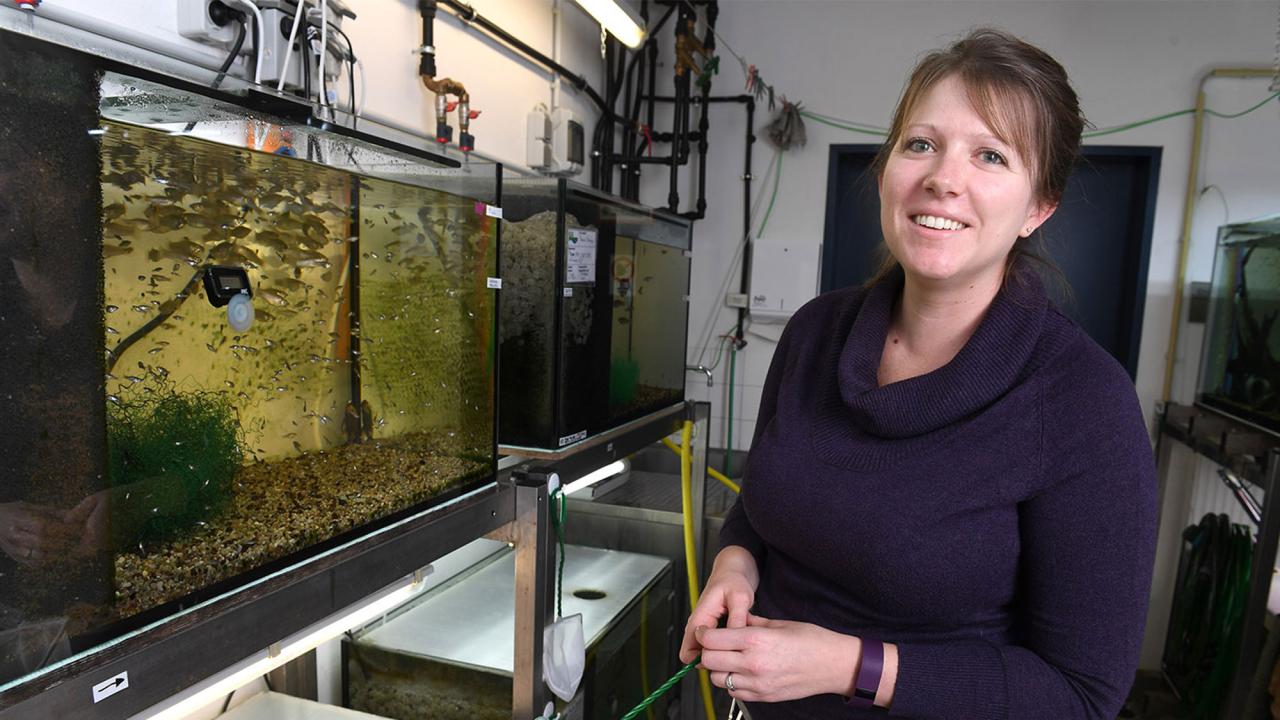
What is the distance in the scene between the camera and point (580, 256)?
56.5 inches

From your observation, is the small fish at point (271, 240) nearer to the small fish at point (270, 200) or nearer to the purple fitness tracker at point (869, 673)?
the small fish at point (270, 200)

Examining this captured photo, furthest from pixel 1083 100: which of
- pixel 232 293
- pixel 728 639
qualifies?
pixel 232 293

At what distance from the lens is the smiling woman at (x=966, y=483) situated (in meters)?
0.82

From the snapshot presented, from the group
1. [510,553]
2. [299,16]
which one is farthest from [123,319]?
[510,553]

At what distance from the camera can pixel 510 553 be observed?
215cm

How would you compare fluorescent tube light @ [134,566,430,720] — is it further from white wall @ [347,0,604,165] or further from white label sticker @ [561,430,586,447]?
white wall @ [347,0,604,165]

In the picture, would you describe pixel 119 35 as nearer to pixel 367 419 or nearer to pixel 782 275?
pixel 367 419

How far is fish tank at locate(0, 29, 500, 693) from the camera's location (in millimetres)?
581

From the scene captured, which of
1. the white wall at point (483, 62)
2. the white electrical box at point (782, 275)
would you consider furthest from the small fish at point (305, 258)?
the white electrical box at point (782, 275)

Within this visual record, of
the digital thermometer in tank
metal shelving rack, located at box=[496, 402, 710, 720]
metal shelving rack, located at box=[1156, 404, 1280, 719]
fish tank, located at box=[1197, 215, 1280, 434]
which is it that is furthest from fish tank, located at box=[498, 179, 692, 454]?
fish tank, located at box=[1197, 215, 1280, 434]

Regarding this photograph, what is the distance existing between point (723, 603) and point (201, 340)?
699 millimetres

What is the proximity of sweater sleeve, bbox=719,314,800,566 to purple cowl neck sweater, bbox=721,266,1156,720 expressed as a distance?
134 millimetres

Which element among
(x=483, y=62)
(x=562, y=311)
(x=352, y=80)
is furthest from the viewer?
(x=483, y=62)

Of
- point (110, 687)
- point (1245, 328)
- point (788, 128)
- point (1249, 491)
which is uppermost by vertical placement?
point (788, 128)
